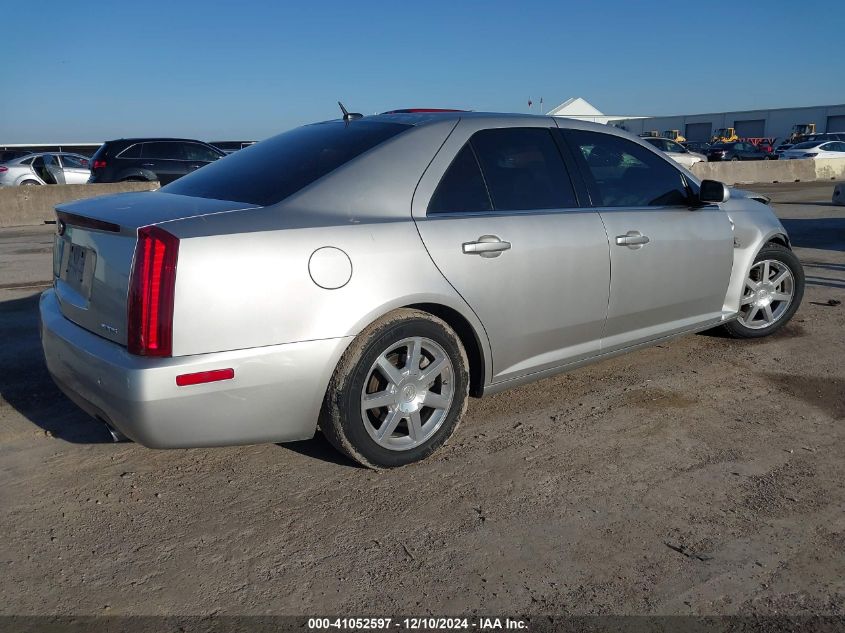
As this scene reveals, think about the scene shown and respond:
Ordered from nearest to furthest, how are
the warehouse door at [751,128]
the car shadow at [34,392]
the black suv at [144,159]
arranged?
1. the car shadow at [34,392]
2. the black suv at [144,159]
3. the warehouse door at [751,128]

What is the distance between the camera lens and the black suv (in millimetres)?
16203

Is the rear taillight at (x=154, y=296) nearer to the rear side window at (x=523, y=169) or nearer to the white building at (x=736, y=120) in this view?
the rear side window at (x=523, y=169)

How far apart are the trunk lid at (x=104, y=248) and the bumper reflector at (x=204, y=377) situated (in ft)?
0.96

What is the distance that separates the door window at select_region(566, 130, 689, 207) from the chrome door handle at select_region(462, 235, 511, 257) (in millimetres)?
853

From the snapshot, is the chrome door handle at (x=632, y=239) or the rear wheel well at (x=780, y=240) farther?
the rear wheel well at (x=780, y=240)

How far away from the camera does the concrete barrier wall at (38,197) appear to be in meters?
15.0

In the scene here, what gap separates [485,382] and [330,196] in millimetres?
1195

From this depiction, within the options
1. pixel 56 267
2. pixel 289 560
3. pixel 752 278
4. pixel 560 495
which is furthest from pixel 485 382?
pixel 752 278

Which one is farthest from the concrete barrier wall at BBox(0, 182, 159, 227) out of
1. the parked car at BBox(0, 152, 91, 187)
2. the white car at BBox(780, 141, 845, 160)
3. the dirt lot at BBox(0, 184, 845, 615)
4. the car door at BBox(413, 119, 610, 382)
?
the white car at BBox(780, 141, 845, 160)

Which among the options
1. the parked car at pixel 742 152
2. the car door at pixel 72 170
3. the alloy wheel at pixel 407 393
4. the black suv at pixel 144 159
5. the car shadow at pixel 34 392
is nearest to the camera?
the alloy wheel at pixel 407 393

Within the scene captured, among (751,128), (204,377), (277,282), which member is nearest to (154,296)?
(204,377)

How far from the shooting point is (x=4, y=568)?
267cm

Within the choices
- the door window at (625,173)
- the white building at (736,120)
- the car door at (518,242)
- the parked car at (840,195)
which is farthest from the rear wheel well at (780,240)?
the white building at (736,120)

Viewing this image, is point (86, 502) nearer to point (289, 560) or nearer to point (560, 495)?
point (289, 560)
